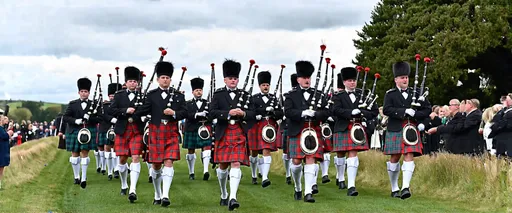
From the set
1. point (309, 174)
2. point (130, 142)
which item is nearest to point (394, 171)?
point (309, 174)

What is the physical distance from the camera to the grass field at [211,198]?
1131cm

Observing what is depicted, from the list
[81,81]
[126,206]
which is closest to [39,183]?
[81,81]

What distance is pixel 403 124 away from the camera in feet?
39.8

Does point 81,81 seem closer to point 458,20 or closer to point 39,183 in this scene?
point 39,183

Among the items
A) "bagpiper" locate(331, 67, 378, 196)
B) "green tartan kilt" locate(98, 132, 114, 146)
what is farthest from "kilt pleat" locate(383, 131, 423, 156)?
"green tartan kilt" locate(98, 132, 114, 146)

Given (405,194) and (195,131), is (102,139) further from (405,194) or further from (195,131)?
(405,194)

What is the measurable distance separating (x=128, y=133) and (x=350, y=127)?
3404 millimetres

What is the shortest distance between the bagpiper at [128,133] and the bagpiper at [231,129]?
4.66ft

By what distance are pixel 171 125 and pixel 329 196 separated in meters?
2.87

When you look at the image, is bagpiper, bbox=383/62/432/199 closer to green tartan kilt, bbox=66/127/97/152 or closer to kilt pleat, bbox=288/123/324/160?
kilt pleat, bbox=288/123/324/160

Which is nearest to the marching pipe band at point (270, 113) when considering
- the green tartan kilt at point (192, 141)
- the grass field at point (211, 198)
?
the grass field at point (211, 198)

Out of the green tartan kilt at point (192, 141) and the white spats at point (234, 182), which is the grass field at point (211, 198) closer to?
the white spats at point (234, 182)

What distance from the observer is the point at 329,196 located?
12.9 meters

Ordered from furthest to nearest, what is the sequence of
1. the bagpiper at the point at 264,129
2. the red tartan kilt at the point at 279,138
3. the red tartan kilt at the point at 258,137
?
the red tartan kilt at the point at 279,138 → the red tartan kilt at the point at 258,137 → the bagpiper at the point at 264,129
